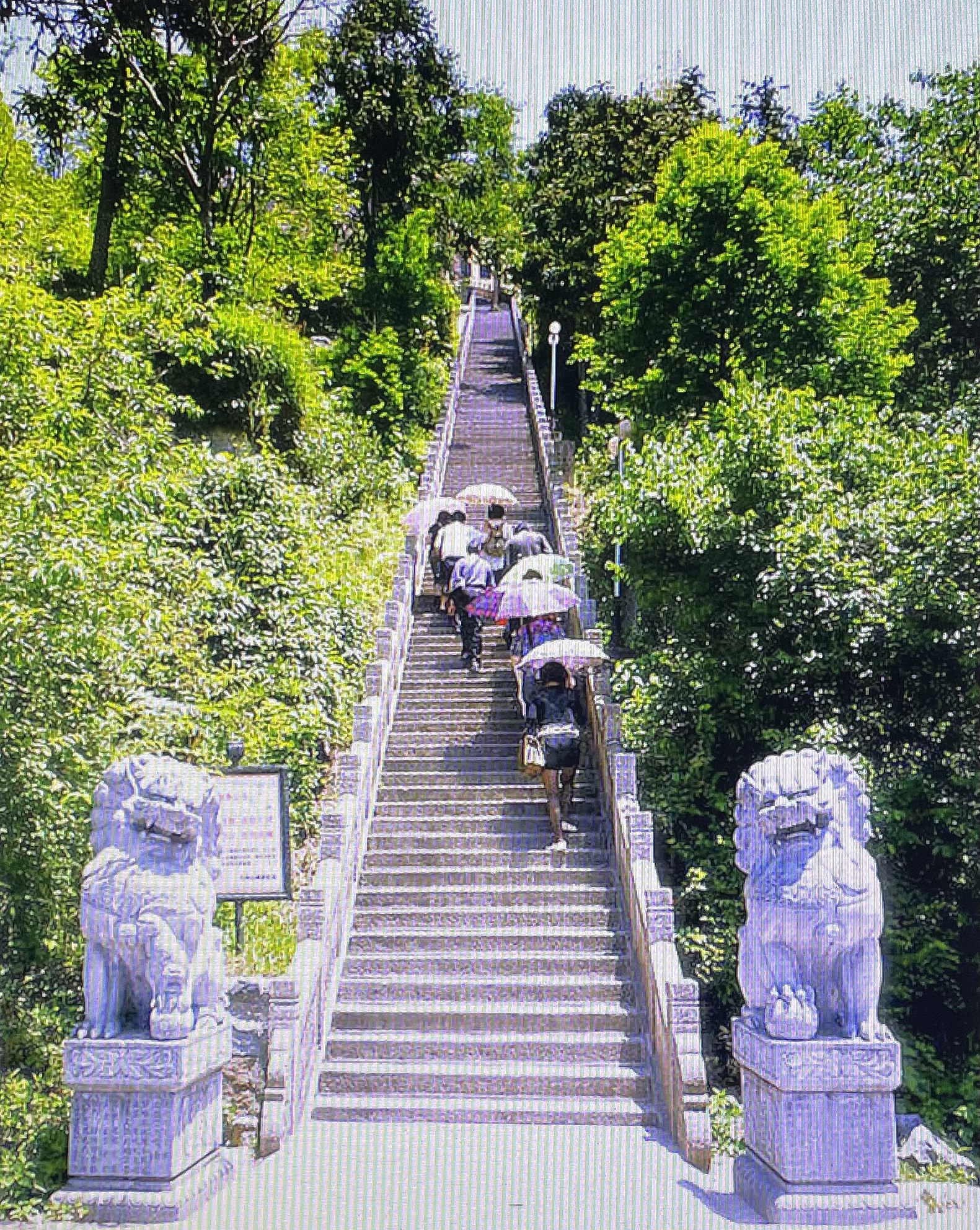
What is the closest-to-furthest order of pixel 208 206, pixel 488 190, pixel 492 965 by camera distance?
1. pixel 492 965
2. pixel 208 206
3. pixel 488 190

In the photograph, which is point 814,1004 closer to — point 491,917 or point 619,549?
point 491,917

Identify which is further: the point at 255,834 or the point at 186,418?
the point at 186,418

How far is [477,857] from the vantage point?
10.5m

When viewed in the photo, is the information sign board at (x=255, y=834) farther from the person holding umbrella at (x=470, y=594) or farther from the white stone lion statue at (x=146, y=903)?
the person holding umbrella at (x=470, y=594)

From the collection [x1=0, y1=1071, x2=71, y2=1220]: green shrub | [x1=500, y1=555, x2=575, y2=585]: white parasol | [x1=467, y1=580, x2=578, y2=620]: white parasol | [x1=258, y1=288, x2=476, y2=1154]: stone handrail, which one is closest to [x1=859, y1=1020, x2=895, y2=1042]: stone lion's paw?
[x1=258, y1=288, x2=476, y2=1154]: stone handrail

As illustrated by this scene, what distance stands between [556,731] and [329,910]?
249 cm

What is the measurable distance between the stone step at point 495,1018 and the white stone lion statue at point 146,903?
8.31 feet

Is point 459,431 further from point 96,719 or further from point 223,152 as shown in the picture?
point 96,719

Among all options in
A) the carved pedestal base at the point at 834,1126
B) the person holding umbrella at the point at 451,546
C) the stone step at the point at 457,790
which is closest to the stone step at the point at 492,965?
the stone step at the point at 457,790

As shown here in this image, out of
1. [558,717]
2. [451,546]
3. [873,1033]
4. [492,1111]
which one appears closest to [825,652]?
[558,717]

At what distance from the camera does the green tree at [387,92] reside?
91.0ft

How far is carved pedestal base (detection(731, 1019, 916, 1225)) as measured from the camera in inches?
237

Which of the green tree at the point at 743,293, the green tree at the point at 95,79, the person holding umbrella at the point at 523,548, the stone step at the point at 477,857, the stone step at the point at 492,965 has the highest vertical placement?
the green tree at the point at 95,79

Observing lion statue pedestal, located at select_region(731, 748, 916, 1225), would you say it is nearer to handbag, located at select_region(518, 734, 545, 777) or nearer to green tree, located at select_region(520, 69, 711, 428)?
handbag, located at select_region(518, 734, 545, 777)
